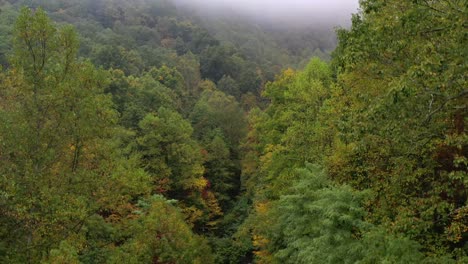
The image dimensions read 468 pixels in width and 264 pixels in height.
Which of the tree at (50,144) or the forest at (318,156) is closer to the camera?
the forest at (318,156)

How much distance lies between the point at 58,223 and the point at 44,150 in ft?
7.93

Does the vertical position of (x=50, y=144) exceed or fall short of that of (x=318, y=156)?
it falls short

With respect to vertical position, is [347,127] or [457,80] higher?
[457,80]

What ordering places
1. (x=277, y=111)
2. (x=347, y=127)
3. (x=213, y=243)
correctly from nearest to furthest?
(x=347, y=127) < (x=277, y=111) < (x=213, y=243)

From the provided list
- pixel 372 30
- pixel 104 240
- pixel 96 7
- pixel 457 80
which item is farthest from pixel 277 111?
pixel 96 7

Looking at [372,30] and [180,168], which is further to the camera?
[180,168]

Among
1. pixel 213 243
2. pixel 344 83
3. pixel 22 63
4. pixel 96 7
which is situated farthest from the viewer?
pixel 96 7

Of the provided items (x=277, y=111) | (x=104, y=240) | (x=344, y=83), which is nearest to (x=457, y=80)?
(x=344, y=83)

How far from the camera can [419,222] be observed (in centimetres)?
993

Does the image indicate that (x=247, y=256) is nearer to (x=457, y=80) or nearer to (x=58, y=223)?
(x=58, y=223)

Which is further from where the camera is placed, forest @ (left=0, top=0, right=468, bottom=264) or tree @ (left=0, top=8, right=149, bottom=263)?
tree @ (left=0, top=8, right=149, bottom=263)

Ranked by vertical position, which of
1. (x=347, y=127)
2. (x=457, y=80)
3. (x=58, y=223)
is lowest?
(x=58, y=223)

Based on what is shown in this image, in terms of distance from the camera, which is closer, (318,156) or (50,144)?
(50,144)

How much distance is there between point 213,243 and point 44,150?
21.8 metres
